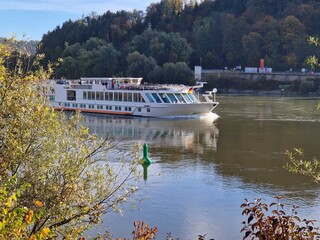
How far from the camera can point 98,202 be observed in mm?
6758

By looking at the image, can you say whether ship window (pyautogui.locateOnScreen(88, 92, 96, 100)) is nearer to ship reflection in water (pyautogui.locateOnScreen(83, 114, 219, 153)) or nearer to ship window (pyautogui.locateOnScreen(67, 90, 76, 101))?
ship window (pyautogui.locateOnScreen(67, 90, 76, 101))

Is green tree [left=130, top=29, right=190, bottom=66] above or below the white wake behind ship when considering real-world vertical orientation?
above

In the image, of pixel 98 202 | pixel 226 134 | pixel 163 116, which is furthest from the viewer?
pixel 163 116

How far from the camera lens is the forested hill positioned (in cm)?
7262

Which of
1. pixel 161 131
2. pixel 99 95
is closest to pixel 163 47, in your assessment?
pixel 99 95

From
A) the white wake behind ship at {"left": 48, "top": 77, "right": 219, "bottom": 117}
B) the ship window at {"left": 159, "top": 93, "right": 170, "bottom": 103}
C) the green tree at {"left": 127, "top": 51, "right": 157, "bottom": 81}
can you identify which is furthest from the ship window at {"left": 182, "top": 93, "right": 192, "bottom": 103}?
the green tree at {"left": 127, "top": 51, "right": 157, "bottom": 81}

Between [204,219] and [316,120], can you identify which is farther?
[316,120]

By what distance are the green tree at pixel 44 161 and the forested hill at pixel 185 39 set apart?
5892cm

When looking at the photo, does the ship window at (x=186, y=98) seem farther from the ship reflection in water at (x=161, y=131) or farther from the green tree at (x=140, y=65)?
the green tree at (x=140, y=65)

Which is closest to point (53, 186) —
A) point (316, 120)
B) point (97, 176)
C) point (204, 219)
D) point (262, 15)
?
point (97, 176)

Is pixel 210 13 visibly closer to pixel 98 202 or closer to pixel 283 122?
pixel 283 122

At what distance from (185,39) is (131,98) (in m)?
41.6

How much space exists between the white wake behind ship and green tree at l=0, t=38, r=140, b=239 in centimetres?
2903

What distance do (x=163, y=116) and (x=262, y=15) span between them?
62010 millimetres
